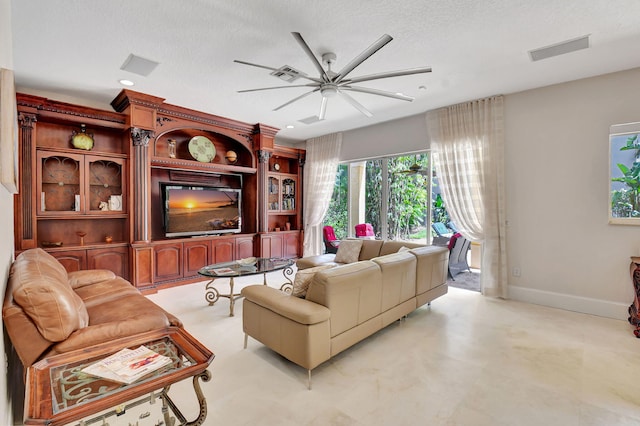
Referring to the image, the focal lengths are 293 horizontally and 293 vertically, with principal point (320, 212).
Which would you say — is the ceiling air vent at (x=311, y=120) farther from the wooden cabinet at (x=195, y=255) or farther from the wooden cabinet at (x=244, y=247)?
the wooden cabinet at (x=195, y=255)

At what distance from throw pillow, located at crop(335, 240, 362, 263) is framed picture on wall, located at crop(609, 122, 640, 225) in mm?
3063

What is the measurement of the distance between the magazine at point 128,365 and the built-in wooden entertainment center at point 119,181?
11.0ft

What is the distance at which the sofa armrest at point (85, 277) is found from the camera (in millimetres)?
2951

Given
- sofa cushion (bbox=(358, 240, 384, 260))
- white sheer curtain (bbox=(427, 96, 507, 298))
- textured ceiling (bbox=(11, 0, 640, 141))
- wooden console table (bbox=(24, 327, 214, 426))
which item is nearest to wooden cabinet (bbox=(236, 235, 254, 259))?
sofa cushion (bbox=(358, 240, 384, 260))

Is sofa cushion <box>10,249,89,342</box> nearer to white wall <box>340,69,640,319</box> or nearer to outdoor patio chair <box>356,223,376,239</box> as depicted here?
outdoor patio chair <box>356,223,376,239</box>

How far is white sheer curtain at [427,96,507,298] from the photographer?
13.5ft

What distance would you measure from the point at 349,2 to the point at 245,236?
4343mm

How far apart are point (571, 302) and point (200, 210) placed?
5.58 m

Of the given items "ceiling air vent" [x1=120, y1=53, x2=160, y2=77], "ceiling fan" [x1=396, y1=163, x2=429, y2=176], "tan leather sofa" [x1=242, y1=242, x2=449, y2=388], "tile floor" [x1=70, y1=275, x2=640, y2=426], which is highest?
"ceiling air vent" [x1=120, y1=53, x2=160, y2=77]

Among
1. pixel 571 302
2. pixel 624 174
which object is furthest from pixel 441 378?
pixel 624 174

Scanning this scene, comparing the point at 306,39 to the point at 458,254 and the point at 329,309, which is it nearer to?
the point at 329,309

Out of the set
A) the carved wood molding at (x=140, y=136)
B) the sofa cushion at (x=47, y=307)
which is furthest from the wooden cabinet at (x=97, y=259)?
the sofa cushion at (x=47, y=307)

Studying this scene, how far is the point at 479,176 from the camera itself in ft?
13.9

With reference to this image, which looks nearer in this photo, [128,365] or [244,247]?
[128,365]
